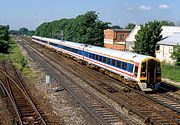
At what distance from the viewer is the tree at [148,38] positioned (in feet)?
142

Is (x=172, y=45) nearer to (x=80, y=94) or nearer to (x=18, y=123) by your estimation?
(x=80, y=94)

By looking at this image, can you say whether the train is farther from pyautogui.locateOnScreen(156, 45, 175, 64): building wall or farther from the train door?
pyautogui.locateOnScreen(156, 45, 175, 64): building wall

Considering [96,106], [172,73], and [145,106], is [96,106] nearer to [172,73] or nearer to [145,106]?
[145,106]

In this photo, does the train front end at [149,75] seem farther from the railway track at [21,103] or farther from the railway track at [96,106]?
the railway track at [21,103]

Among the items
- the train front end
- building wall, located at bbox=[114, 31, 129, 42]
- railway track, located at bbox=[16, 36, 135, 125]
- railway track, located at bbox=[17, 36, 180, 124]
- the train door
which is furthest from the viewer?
building wall, located at bbox=[114, 31, 129, 42]

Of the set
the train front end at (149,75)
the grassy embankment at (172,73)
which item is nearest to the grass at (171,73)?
the grassy embankment at (172,73)

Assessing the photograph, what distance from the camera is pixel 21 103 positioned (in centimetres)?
1797

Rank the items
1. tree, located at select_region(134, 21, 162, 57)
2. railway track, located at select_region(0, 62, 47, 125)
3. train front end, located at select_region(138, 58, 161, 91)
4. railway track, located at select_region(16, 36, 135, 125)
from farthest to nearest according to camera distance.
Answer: tree, located at select_region(134, 21, 162, 57), train front end, located at select_region(138, 58, 161, 91), railway track, located at select_region(16, 36, 135, 125), railway track, located at select_region(0, 62, 47, 125)

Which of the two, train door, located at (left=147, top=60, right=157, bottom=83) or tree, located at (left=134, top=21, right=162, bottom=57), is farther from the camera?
tree, located at (left=134, top=21, right=162, bottom=57)

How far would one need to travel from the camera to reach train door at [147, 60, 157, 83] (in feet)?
69.6

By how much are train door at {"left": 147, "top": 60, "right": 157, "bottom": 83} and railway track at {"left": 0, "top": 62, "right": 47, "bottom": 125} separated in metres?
8.30

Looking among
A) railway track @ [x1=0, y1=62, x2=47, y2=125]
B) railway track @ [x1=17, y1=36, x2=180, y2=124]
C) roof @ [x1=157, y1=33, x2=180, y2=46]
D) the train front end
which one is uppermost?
roof @ [x1=157, y1=33, x2=180, y2=46]

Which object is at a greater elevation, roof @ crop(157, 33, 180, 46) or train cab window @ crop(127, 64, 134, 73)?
roof @ crop(157, 33, 180, 46)

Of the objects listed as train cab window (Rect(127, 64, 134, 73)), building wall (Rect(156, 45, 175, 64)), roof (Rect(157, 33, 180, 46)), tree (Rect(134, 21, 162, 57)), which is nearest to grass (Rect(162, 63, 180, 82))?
building wall (Rect(156, 45, 175, 64))
